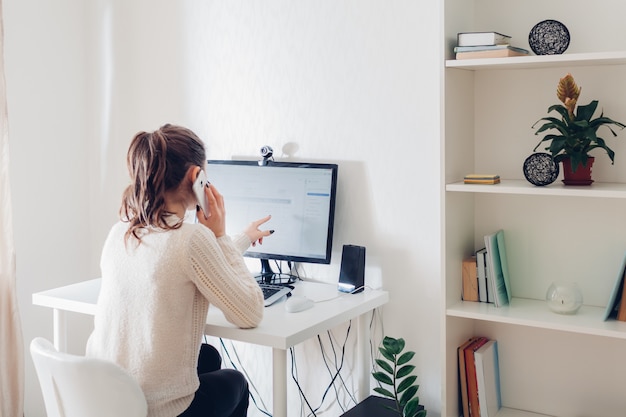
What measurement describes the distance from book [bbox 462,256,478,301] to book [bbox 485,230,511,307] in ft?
0.15

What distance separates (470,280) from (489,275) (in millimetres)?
66

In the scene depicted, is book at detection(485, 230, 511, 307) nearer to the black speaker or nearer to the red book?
the red book

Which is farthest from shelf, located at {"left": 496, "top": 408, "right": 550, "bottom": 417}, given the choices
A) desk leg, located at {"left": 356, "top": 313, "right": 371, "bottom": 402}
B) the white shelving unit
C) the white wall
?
desk leg, located at {"left": 356, "top": 313, "right": 371, "bottom": 402}

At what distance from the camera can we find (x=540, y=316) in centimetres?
219

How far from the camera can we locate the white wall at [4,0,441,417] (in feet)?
8.40

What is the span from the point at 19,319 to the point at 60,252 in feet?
1.38

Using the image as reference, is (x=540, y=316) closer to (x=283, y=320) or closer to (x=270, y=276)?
(x=283, y=320)

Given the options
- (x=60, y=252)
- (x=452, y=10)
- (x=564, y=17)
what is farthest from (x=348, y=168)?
(x=60, y=252)

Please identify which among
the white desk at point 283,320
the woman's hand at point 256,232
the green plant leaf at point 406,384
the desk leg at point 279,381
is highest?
the woman's hand at point 256,232

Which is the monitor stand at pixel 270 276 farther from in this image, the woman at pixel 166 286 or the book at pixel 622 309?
the book at pixel 622 309

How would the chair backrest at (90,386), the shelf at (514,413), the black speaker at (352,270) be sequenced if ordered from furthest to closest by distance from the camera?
the black speaker at (352,270) → the shelf at (514,413) → the chair backrest at (90,386)

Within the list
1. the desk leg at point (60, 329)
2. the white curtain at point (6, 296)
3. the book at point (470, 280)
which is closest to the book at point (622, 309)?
the book at point (470, 280)

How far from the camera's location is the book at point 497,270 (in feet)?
7.54

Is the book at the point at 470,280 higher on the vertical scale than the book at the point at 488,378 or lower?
higher
